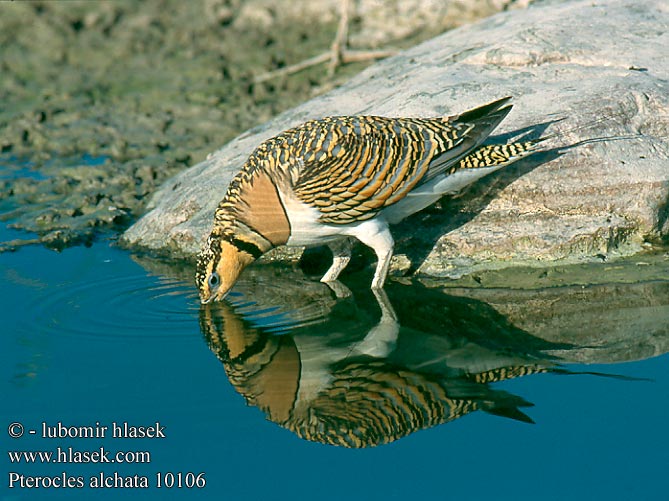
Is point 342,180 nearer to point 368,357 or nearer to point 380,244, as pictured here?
point 380,244

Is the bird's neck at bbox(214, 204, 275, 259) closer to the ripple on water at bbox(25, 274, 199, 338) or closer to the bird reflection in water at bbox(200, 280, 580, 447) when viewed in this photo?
the bird reflection in water at bbox(200, 280, 580, 447)

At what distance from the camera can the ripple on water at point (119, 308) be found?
6.61 metres

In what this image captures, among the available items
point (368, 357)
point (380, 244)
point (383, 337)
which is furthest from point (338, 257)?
point (368, 357)

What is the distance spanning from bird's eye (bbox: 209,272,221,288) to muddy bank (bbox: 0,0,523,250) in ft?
6.87

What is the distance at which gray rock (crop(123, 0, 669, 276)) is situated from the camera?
7.35 meters

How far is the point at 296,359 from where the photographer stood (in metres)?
6.16

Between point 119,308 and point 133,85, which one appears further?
point 133,85

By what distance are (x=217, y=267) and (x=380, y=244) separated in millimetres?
1152

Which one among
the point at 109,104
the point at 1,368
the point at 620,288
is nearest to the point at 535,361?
the point at 620,288

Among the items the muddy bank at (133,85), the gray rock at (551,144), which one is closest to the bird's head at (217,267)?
the gray rock at (551,144)

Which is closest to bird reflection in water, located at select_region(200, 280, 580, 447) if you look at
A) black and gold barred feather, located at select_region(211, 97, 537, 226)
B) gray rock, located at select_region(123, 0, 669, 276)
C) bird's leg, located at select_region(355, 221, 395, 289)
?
bird's leg, located at select_region(355, 221, 395, 289)

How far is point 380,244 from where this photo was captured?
6.93 m

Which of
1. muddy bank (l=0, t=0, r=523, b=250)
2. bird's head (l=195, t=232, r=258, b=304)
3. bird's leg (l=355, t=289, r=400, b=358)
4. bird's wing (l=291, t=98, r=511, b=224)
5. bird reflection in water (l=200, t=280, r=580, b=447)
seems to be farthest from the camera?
muddy bank (l=0, t=0, r=523, b=250)

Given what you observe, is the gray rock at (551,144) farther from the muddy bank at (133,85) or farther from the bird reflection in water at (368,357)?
the muddy bank at (133,85)
